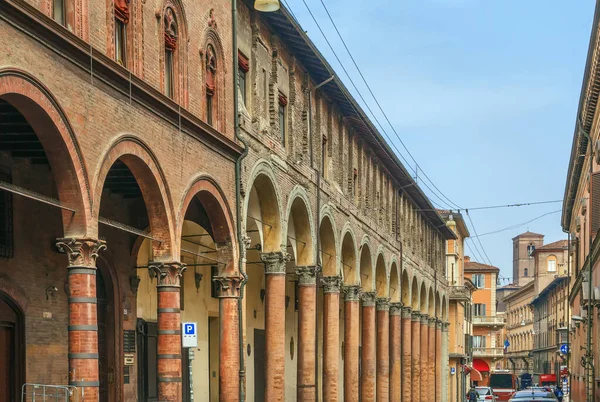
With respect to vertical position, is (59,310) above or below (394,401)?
above

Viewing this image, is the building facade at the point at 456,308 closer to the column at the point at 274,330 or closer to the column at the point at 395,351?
the column at the point at 395,351

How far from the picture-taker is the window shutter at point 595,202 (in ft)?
101

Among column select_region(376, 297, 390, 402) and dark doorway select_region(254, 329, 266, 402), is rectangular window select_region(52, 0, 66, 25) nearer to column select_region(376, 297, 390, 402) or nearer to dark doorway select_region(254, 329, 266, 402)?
dark doorway select_region(254, 329, 266, 402)

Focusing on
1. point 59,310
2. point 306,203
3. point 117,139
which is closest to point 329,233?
point 306,203

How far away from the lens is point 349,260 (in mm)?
34062

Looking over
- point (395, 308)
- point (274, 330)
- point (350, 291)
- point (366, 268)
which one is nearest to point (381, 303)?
point (395, 308)

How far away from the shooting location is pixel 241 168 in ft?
73.5

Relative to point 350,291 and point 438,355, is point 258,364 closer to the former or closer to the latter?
point 350,291

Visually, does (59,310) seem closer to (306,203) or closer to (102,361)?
(102,361)

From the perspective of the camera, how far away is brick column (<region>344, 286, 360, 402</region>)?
33156mm

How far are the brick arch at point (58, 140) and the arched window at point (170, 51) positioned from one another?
4.60 metres

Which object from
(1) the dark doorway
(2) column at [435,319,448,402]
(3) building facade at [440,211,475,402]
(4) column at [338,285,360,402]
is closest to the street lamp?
(1) the dark doorway

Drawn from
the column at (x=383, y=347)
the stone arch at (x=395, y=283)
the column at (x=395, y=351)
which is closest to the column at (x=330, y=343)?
the column at (x=383, y=347)

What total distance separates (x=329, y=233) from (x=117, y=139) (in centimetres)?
1541
